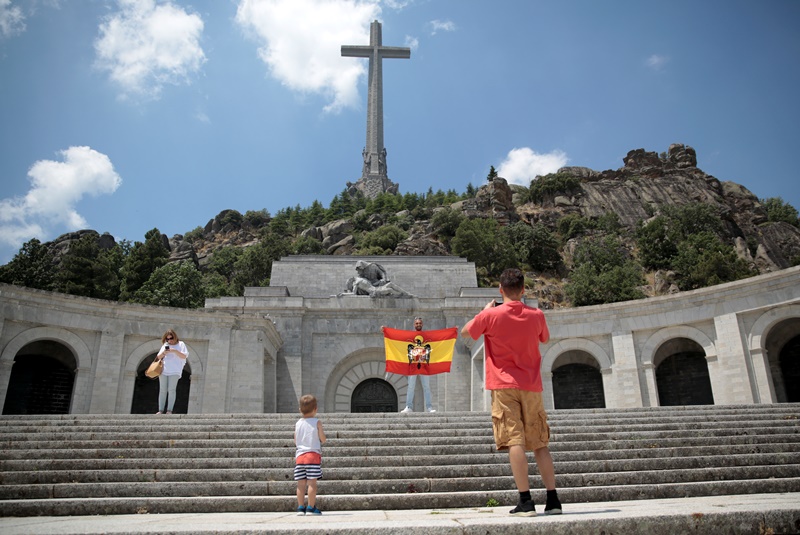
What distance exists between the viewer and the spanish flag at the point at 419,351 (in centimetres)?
1894

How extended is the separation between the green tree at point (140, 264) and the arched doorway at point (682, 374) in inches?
1705

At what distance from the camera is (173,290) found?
4594 cm

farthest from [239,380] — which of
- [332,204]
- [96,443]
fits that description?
[332,204]

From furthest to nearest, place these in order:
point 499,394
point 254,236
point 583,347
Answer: point 254,236 < point 583,347 < point 499,394

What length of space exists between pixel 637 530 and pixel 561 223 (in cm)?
8095

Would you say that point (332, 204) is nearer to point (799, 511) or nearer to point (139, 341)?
point (139, 341)

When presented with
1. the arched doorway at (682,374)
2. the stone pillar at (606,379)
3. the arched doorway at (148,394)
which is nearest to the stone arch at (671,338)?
the arched doorway at (682,374)

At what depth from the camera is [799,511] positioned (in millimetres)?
5230

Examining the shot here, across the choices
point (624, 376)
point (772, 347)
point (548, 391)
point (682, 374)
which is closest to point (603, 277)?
point (682, 374)

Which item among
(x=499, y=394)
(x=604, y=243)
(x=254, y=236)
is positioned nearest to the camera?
(x=499, y=394)

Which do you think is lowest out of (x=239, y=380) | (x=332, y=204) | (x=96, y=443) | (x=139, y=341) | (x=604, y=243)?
(x=96, y=443)

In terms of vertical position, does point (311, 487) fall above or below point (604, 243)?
below

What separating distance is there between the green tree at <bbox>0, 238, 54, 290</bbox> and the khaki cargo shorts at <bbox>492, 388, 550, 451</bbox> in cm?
4879

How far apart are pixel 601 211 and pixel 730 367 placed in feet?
236
